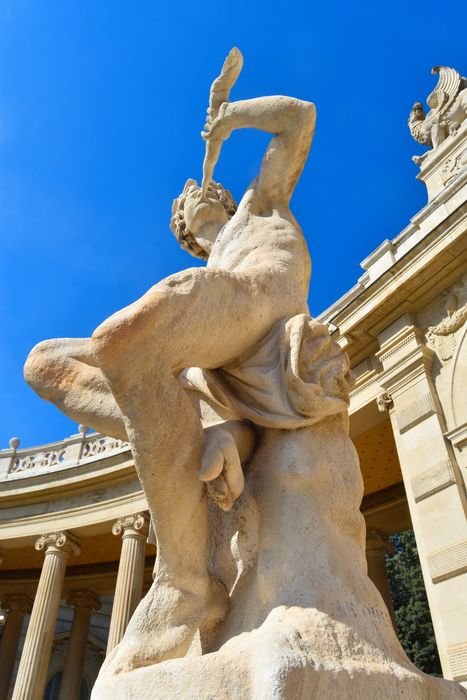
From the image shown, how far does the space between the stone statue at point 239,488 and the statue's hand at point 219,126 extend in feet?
3.05

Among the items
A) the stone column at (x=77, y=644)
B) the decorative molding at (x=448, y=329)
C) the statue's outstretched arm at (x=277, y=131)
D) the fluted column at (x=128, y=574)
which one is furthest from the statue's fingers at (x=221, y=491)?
the stone column at (x=77, y=644)

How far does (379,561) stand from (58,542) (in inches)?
342

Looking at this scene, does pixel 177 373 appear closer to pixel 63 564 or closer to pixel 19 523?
pixel 63 564

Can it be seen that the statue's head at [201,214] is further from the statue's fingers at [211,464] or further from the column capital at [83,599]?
the column capital at [83,599]

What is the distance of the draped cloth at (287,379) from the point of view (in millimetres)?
2244

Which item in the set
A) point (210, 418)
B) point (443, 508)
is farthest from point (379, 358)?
point (210, 418)

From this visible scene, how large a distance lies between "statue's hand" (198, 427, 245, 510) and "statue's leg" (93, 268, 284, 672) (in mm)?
71

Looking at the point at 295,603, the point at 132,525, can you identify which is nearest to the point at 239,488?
the point at 295,603

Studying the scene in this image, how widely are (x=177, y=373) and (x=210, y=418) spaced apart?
2.17 ft

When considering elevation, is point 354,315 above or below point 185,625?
above

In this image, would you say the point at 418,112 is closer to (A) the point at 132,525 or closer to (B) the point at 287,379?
(A) the point at 132,525

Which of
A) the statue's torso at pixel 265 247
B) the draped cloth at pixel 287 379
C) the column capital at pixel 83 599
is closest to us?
the draped cloth at pixel 287 379

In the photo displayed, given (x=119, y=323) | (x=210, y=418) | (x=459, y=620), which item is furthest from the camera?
(x=459, y=620)

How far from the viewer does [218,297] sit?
212 centimetres
